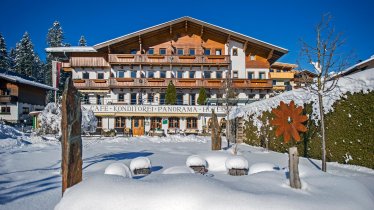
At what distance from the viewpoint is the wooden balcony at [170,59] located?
33.0 m

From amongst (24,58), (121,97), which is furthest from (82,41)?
(121,97)

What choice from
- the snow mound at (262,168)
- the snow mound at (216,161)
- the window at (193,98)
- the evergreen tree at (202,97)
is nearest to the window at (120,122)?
the window at (193,98)

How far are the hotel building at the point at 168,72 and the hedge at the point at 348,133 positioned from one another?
65.3 feet

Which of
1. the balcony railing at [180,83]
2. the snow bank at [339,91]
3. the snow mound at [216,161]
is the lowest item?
the snow mound at [216,161]

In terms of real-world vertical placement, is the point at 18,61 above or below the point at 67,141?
above

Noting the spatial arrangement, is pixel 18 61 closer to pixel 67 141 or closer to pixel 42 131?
pixel 42 131

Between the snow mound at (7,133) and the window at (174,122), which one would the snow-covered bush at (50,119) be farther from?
the window at (174,122)

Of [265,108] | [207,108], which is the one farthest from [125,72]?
[265,108]

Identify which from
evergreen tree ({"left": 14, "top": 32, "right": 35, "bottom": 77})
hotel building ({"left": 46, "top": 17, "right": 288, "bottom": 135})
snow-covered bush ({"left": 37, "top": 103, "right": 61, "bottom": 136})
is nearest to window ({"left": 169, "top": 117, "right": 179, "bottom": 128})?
hotel building ({"left": 46, "top": 17, "right": 288, "bottom": 135})

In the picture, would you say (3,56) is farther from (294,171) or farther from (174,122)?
(294,171)

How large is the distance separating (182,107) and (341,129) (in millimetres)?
22135

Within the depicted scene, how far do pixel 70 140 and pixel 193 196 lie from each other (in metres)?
2.56

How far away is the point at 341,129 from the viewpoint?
9.40 m

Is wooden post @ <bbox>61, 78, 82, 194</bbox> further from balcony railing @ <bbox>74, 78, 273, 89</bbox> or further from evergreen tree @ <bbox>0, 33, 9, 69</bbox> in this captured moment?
evergreen tree @ <bbox>0, 33, 9, 69</bbox>
